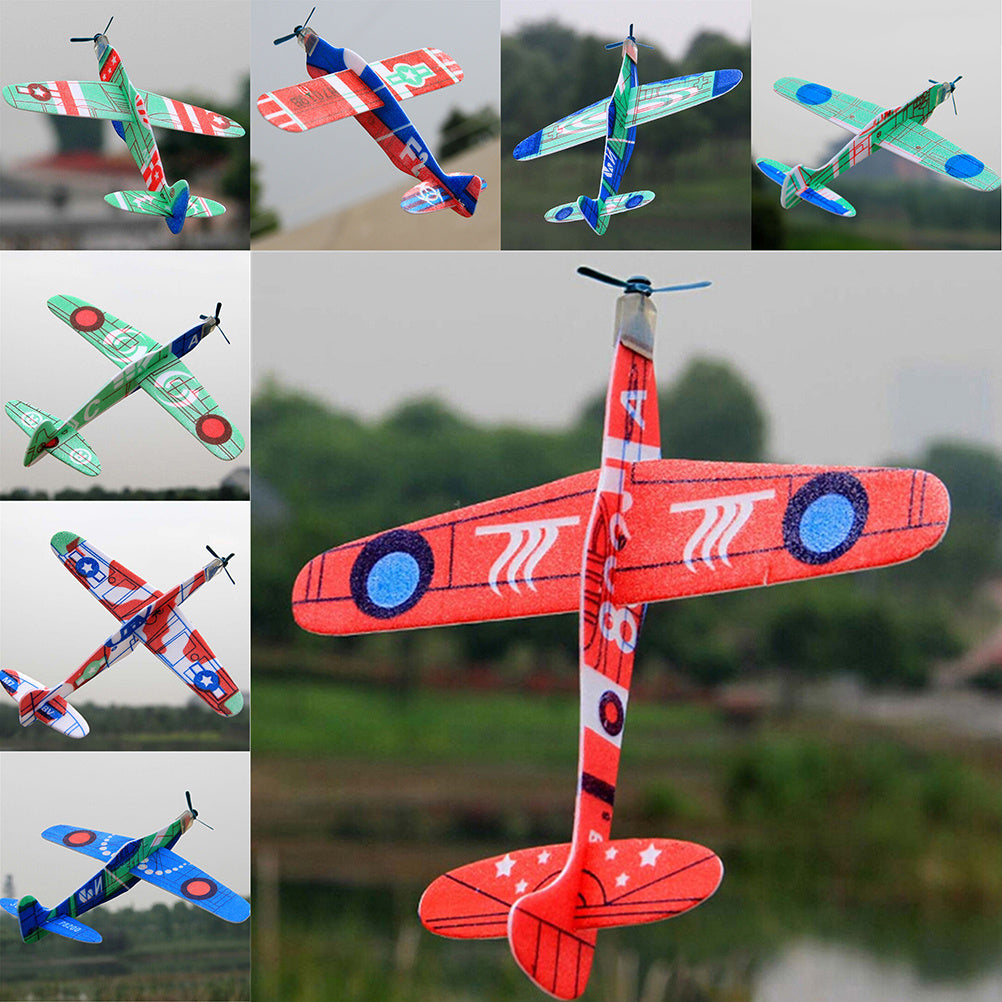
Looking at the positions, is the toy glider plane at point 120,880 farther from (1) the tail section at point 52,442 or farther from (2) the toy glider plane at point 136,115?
(2) the toy glider plane at point 136,115

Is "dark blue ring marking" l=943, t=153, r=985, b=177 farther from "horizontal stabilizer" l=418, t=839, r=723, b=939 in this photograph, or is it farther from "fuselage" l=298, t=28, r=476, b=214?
"horizontal stabilizer" l=418, t=839, r=723, b=939

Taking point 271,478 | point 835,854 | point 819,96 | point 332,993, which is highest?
point 819,96

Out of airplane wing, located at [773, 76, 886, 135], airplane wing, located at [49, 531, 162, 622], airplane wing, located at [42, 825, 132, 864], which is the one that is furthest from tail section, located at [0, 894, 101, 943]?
airplane wing, located at [773, 76, 886, 135]

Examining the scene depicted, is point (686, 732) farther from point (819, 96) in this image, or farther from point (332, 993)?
point (819, 96)

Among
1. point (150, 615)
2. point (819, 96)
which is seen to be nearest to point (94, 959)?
point (150, 615)

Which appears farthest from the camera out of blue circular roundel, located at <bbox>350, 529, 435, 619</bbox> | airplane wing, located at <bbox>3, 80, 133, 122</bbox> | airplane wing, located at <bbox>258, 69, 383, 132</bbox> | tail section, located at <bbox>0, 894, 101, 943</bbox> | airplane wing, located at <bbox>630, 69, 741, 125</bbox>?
tail section, located at <bbox>0, 894, 101, 943</bbox>

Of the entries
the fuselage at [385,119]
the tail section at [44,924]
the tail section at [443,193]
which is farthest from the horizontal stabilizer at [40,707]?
the fuselage at [385,119]
